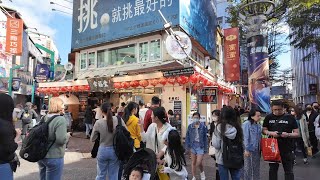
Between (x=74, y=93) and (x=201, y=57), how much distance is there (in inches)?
365

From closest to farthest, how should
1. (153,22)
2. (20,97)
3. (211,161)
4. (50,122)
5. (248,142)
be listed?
(50,122) → (248,142) → (211,161) → (153,22) → (20,97)

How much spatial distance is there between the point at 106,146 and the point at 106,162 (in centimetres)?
30

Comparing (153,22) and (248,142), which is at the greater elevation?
(153,22)

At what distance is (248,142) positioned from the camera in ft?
18.6

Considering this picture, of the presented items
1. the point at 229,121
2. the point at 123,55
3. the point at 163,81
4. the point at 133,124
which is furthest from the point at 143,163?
the point at 123,55

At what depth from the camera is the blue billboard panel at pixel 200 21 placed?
15023 millimetres

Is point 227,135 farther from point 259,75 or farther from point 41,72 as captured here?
point 41,72

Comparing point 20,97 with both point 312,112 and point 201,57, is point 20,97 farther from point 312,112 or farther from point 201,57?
point 312,112

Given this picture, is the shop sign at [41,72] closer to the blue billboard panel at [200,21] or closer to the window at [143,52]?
the window at [143,52]

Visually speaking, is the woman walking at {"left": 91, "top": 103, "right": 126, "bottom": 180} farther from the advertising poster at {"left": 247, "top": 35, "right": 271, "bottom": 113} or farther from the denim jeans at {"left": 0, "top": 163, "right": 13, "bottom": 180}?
the advertising poster at {"left": 247, "top": 35, "right": 271, "bottom": 113}

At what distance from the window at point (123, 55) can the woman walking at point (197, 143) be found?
9953mm

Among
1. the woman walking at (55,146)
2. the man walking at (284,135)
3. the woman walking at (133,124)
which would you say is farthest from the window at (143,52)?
the woman walking at (55,146)

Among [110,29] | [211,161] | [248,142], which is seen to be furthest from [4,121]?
[110,29]

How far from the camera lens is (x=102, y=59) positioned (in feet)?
60.5
